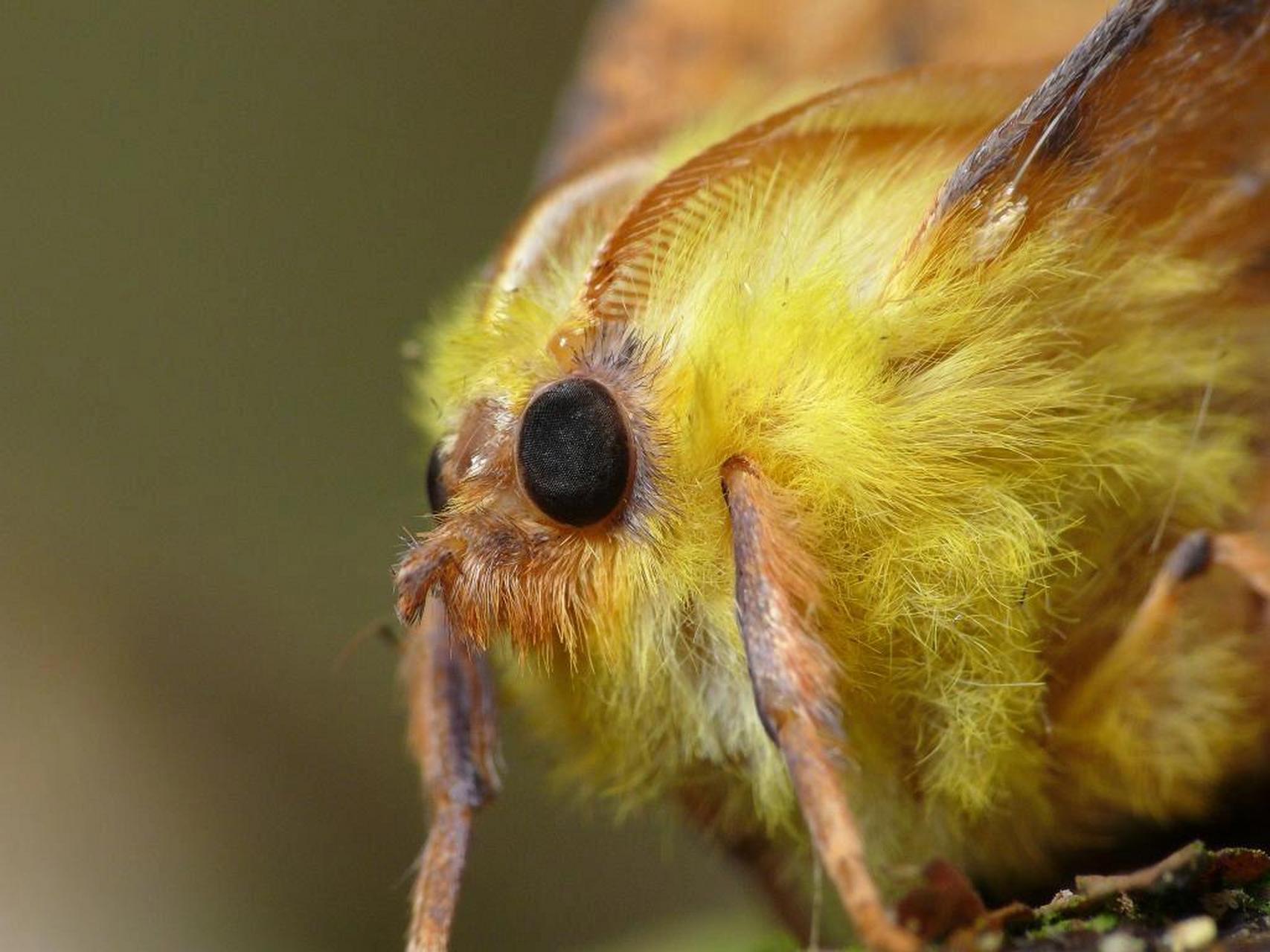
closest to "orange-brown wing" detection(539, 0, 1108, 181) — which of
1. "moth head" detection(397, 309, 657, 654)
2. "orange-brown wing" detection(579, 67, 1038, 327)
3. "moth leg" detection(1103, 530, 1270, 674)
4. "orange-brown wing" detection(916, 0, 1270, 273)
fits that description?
"orange-brown wing" detection(579, 67, 1038, 327)

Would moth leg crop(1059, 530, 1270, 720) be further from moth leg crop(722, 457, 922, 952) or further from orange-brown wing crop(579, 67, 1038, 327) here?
orange-brown wing crop(579, 67, 1038, 327)

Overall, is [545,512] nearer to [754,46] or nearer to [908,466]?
[908,466]

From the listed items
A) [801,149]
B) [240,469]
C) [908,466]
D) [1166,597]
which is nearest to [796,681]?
[908,466]

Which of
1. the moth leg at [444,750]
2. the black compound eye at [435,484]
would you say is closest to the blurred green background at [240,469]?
the moth leg at [444,750]

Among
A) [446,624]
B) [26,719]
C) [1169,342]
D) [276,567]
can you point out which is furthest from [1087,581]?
[276,567]

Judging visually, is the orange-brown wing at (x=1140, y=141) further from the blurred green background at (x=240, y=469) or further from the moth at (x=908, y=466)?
the blurred green background at (x=240, y=469)

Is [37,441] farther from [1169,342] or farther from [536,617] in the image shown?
[1169,342]
